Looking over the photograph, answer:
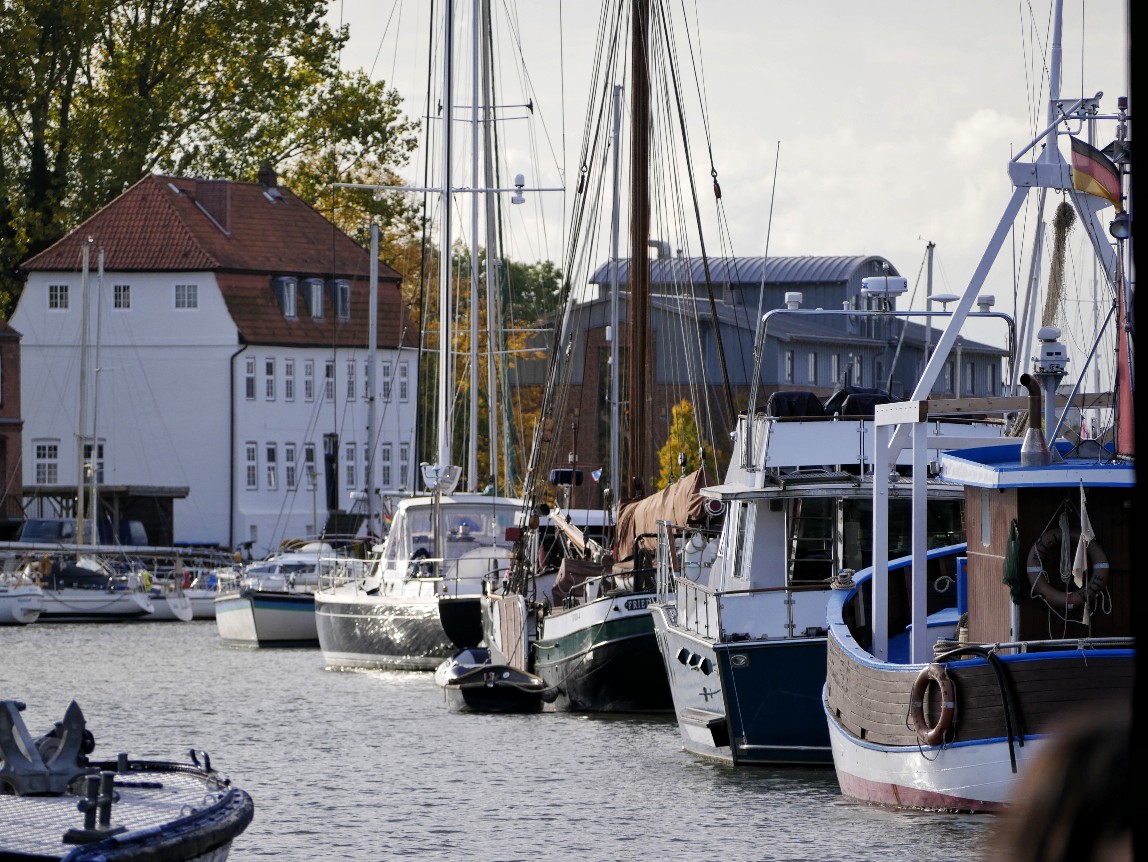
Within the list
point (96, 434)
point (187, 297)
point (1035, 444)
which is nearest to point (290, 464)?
point (187, 297)

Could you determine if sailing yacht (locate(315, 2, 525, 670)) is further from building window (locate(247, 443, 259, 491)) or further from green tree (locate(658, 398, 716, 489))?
building window (locate(247, 443, 259, 491))

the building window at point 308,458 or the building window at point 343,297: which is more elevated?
the building window at point 343,297

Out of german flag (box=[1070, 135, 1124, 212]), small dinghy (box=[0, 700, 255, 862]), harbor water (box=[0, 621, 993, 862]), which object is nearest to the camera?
small dinghy (box=[0, 700, 255, 862])

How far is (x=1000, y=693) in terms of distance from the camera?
16234 millimetres

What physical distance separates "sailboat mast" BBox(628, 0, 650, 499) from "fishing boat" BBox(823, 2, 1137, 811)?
1319cm

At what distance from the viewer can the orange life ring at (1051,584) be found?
16219 mm

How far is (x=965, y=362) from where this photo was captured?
8312cm

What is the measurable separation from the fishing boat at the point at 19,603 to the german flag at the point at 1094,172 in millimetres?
47513

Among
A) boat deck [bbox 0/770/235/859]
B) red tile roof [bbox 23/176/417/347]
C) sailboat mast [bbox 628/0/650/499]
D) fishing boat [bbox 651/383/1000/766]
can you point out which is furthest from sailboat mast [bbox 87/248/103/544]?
boat deck [bbox 0/770/235/859]

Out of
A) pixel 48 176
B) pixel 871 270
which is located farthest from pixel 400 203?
pixel 871 270

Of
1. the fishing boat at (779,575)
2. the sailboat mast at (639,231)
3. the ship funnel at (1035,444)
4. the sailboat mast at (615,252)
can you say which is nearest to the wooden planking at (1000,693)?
the ship funnel at (1035,444)

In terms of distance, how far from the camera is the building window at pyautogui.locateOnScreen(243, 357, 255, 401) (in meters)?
78.7

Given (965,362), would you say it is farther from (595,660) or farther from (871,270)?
(595,660)

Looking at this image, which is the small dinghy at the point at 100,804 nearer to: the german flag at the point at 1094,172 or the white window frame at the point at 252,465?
the german flag at the point at 1094,172
